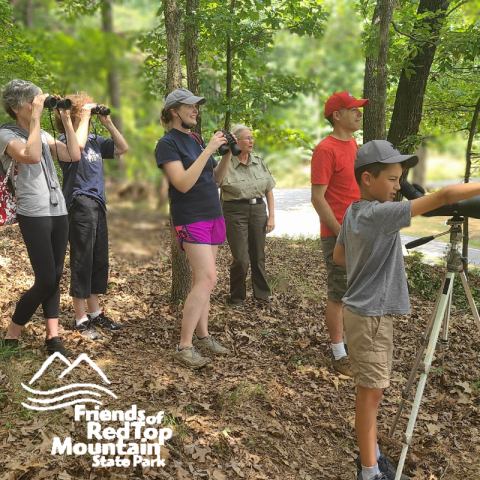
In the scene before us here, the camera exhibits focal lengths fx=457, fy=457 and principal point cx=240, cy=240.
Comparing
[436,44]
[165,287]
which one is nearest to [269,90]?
[436,44]

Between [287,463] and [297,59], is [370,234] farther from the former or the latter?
[287,463]

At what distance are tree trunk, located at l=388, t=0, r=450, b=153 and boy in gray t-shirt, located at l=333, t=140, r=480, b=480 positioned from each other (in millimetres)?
4324

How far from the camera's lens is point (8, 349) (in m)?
3.29

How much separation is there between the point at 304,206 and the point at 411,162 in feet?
42.4

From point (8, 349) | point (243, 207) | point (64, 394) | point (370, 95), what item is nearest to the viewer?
point (64, 394)

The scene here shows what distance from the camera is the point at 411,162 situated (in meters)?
2.48

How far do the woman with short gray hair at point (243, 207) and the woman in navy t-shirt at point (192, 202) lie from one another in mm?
1526

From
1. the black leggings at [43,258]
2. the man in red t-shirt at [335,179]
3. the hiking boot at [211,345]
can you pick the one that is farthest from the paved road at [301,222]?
the black leggings at [43,258]

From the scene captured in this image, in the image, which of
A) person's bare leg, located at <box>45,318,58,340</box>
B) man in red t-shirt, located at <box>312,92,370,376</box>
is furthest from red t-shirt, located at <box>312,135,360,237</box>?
person's bare leg, located at <box>45,318,58,340</box>

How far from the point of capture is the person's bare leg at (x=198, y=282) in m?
3.52

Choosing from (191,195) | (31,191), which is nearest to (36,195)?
(31,191)

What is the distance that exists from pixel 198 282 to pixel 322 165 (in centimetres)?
134

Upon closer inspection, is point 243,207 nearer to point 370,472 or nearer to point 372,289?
point 372,289

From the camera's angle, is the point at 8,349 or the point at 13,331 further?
the point at 13,331
